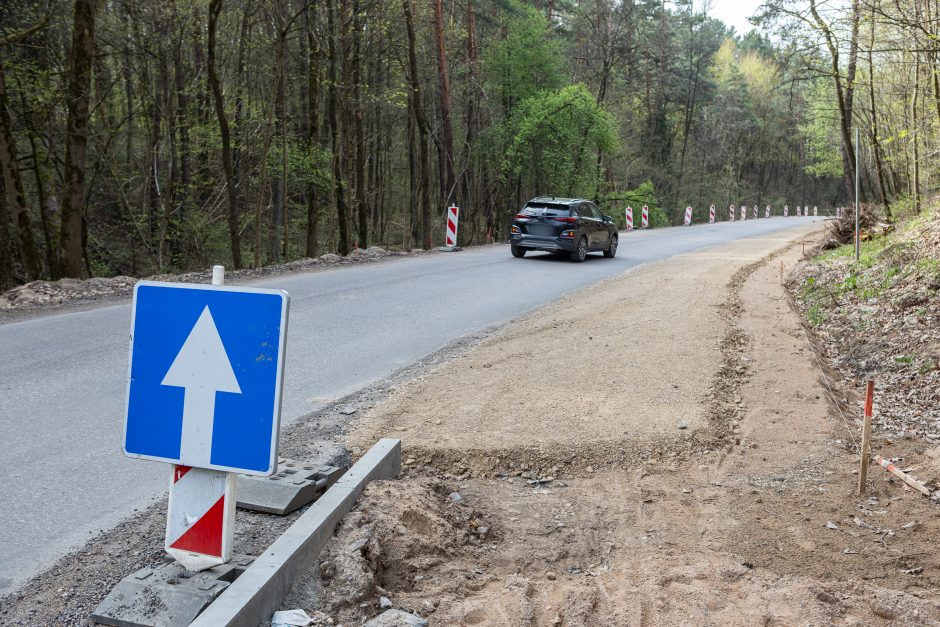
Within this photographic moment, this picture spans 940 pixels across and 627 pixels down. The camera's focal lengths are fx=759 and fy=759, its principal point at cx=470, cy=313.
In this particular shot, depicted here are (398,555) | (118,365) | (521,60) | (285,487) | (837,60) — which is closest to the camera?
(398,555)

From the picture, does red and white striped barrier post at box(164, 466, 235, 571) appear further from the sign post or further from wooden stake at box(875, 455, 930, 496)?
wooden stake at box(875, 455, 930, 496)

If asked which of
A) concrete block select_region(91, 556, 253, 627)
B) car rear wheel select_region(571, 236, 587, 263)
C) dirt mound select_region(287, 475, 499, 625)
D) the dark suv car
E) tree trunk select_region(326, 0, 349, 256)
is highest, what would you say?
tree trunk select_region(326, 0, 349, 256)

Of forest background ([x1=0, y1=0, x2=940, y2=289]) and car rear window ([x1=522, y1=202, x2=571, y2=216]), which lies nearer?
forest background ([x1=0, y1=0, x2=940, y2=289])

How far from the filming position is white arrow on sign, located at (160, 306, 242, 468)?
3.16 m

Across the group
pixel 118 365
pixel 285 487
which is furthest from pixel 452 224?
pixel 285 487

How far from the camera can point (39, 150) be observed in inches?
786

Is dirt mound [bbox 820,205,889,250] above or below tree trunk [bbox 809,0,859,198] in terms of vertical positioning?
below

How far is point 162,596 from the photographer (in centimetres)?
313

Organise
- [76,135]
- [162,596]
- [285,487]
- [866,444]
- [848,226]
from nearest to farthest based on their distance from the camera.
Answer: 1. [162,596]
2. [285,487]
3. [866,444]
4. [76,135]
5. [848,226]

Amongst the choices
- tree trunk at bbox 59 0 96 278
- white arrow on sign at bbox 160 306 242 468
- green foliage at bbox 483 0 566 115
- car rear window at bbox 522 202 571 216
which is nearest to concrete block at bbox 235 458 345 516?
white arrow on sign at bbox 160 306 242 468

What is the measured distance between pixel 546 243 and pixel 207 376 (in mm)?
16335

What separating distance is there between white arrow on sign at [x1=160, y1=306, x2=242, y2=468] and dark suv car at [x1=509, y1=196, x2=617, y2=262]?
16.3m

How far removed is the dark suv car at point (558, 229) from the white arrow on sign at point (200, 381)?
53.4ft

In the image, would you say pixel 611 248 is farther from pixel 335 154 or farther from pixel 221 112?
pixel 221 112
